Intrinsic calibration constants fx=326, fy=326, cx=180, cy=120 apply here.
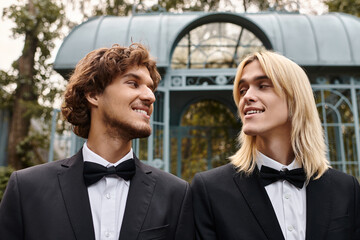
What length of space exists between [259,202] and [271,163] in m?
0.28

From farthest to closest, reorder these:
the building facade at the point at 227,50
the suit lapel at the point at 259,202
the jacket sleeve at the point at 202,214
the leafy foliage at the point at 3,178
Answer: the leafy foliage at the point at 3,178, the building facade at the point at 227,50, the jacket sleeve at the point at 202,214, the suit lapel at the point at 259,202

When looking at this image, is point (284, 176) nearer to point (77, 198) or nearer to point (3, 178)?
point (77, 198)

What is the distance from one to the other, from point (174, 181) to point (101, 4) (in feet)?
37.1

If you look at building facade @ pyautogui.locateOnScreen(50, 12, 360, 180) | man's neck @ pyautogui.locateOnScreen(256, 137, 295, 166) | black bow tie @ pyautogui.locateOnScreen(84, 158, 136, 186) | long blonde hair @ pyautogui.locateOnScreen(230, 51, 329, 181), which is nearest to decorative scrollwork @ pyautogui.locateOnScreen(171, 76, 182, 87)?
building facade @ pyautogui.locateOnScreen(50, 12, 360, 180)

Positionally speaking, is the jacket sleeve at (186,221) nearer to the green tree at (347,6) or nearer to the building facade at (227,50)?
the building facade at (227,50)

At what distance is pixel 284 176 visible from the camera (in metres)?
1.92

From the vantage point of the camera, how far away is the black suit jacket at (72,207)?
165 centimetres

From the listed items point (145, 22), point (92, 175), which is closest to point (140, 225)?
point (92, 175)

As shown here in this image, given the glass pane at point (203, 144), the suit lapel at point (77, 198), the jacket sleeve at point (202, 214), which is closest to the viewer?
the suit lapel at point (77, 198)

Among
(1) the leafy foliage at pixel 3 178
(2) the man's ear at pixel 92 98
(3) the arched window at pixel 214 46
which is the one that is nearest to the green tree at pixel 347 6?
(3) the arched window at pixel 214 46

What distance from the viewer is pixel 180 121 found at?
8.27 meters

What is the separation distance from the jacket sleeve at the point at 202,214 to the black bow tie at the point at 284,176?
369mm

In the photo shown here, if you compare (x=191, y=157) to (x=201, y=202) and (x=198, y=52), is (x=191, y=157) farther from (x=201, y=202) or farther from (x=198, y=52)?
(x=201, y=202)

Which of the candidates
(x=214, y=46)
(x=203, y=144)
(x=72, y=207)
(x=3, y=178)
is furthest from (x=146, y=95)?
(x=3, y=178)
